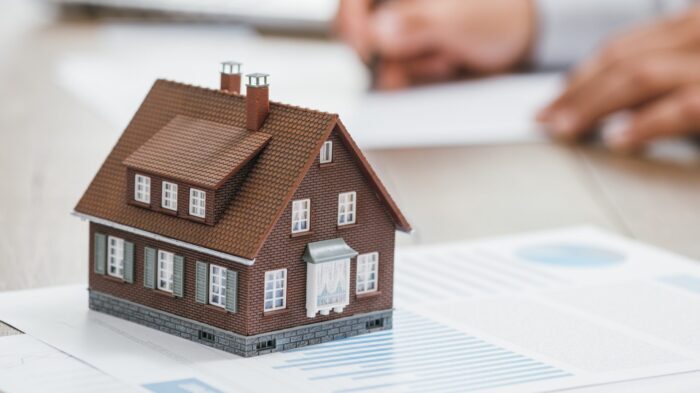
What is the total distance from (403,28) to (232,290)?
2926 millimetres

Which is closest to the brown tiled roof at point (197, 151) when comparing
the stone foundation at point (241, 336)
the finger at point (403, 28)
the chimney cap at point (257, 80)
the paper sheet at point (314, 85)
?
the chimney cap at point (257, 80)

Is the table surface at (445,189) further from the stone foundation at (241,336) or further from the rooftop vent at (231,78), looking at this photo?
the rooftop vent at (231,78)

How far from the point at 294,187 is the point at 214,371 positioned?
16.3 inches

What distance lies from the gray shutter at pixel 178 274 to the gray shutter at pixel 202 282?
0.04 meters

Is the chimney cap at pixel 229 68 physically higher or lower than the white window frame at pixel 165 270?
higher

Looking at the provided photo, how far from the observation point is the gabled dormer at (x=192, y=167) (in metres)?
3.32

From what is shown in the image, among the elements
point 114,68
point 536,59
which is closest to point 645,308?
point 536,59

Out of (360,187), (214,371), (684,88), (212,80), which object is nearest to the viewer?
(214,371)

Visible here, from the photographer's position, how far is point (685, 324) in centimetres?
374

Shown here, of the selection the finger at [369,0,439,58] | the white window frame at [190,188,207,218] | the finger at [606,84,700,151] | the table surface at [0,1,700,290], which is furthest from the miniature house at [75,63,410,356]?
the finger at [369,0,439,58]

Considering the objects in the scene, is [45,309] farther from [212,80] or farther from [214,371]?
[212,80]

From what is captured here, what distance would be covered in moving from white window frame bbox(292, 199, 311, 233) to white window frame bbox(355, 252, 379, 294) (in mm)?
190

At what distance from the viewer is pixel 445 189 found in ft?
16.2

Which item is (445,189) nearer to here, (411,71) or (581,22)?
(411,71)
